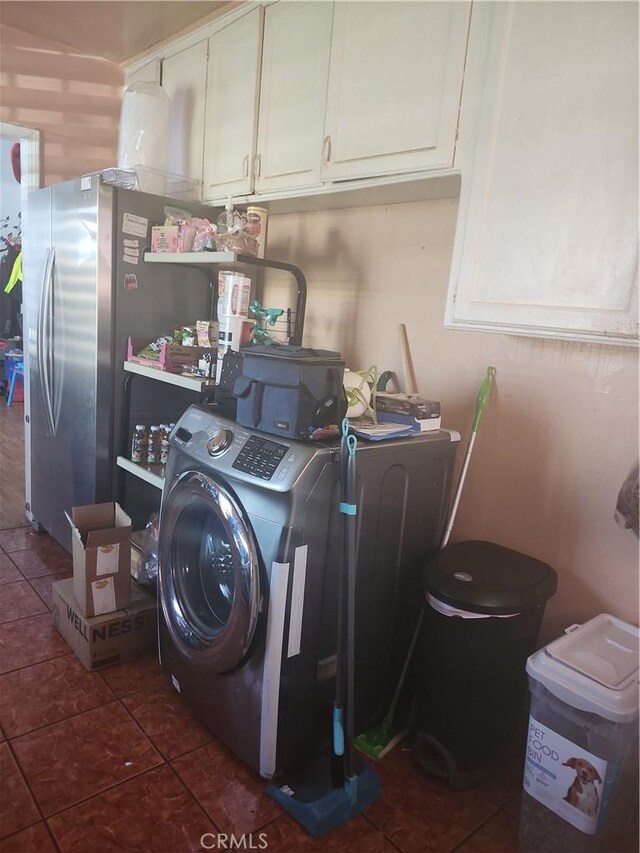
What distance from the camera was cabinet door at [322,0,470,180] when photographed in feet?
5.24

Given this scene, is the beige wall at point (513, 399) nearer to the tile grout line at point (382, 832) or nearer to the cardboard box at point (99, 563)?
the tile grout line at point (382, 832)

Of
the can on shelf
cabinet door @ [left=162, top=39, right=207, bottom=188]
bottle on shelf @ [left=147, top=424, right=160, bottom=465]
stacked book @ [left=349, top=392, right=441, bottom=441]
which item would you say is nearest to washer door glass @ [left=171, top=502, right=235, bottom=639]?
stacked book @ [left=349, top=392, right=441, bottom=441]

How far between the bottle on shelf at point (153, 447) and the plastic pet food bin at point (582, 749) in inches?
68.3

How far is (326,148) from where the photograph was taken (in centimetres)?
196

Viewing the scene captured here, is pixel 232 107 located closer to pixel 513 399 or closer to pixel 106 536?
pixel 513 399

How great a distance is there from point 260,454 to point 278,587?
35 centimetres

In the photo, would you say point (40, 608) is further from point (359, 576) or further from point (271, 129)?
point (271, 129)

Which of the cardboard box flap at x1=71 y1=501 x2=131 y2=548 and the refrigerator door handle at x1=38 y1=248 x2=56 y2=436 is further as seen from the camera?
the refrigerator door handle at x1=38 y1=248 x2=56 y2=436

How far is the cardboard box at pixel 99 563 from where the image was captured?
6.65 feet

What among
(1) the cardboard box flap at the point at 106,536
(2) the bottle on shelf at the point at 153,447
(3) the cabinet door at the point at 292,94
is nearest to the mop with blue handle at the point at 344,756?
(1) the cardboard box flap at the point at 106,536

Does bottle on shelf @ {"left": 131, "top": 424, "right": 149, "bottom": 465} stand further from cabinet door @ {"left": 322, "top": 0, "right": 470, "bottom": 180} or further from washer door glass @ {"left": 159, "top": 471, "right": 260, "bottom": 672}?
cabinet door @ {"left": 322, "top": 0, "right": 470, "bottom": 180}

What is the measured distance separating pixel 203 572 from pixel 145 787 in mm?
615

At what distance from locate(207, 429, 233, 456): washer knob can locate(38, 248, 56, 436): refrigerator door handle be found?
158cm

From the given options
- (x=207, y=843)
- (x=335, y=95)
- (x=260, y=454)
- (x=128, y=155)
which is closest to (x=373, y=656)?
(x=207, y=843)
